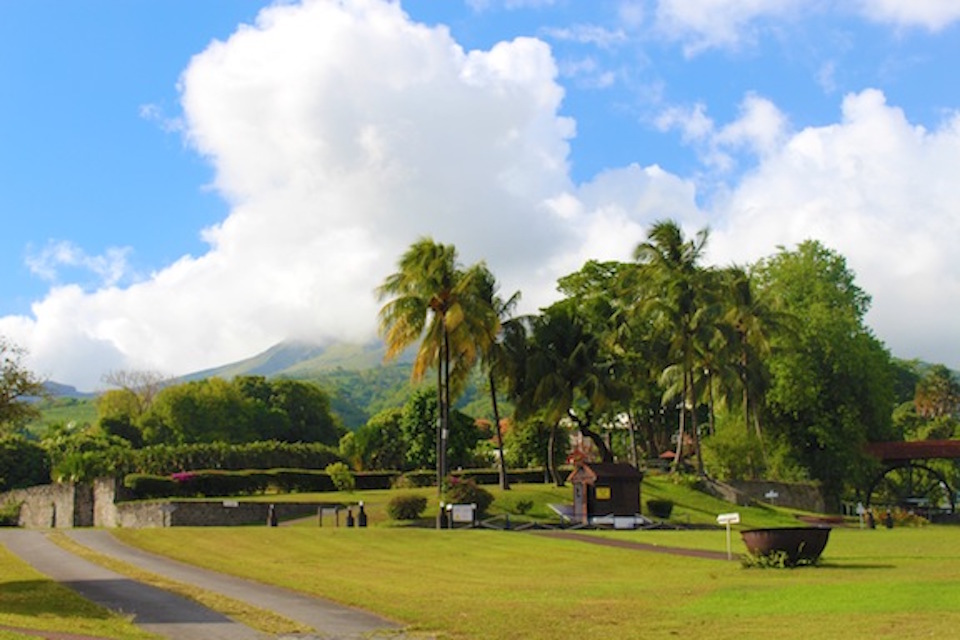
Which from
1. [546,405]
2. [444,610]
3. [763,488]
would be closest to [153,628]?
[444,610]

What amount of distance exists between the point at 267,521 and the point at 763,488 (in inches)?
1288

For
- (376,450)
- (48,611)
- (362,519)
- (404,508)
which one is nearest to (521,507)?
(404,508)

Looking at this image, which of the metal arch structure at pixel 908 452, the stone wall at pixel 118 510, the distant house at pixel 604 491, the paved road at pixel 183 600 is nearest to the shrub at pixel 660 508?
the distant house at pixel 604 491

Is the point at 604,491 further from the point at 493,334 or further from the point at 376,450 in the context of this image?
the point at 376,450

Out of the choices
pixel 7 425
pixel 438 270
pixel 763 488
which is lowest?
pixel 763 488

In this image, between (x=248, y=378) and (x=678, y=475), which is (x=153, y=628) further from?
(x=248, y=378)

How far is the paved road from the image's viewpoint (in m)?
16.8

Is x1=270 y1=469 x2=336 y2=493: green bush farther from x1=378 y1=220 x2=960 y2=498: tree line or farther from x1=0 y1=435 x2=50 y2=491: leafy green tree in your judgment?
x1=0 y1=435 x2=50 y2=491: leafy green tree

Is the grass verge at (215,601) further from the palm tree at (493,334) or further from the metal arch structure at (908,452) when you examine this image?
the metal arch structure at (908,452)

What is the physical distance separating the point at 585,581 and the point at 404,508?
1874 cm

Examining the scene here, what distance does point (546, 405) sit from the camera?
57781mm

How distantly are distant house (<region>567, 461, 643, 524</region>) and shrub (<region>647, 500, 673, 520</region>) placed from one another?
2.95 m

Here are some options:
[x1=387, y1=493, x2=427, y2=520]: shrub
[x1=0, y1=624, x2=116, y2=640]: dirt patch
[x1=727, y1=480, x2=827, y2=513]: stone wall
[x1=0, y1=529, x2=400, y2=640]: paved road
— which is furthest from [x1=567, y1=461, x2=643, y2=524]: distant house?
[x1=0, y1=624, x2=116, y2=640]: dirt patch

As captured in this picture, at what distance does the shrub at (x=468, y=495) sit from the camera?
44.1 m
